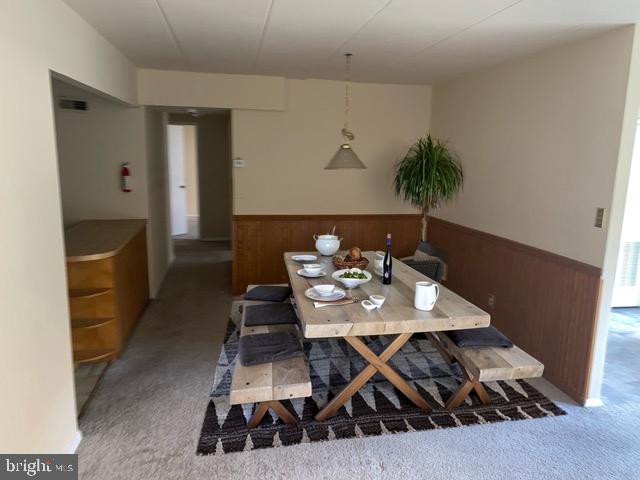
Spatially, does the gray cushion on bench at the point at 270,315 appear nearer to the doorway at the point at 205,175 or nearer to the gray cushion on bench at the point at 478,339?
the gray cushion on bench at the point at 478,339

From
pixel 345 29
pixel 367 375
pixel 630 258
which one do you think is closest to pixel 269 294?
pixel 367 375

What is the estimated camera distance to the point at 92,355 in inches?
129

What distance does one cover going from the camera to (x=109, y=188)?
14.4ft

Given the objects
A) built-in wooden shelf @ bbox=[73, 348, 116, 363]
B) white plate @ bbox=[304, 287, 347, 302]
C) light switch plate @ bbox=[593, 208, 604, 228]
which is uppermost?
light switch plate @ bbox=[593, 208, 604, 228]

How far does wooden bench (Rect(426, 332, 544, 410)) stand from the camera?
2.33m

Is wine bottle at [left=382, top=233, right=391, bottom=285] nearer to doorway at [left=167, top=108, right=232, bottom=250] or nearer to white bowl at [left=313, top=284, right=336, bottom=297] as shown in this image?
white bowl at [left=313, top=284, right=336, bottom=297]

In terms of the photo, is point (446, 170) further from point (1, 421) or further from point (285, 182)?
point (1, 421)

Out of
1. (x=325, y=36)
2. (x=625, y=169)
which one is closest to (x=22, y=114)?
(x=325, y=36)

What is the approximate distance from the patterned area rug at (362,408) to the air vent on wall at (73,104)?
2.80m

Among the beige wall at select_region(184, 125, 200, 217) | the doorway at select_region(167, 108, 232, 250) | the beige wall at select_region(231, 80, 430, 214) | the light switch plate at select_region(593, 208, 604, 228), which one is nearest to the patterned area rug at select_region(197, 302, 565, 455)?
the light switch plate at select_region(593, 208, 604, 228)

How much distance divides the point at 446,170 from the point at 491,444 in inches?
107

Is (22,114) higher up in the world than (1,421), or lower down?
higher up

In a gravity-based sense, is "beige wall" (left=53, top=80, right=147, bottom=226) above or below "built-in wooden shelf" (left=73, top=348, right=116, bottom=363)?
above

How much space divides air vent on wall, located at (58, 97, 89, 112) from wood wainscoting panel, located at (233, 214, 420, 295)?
5.97ft
